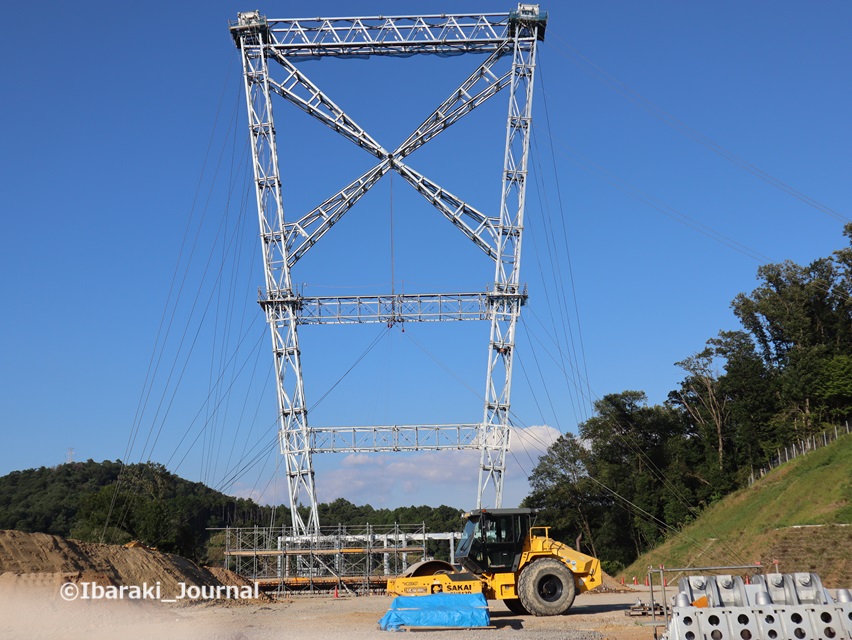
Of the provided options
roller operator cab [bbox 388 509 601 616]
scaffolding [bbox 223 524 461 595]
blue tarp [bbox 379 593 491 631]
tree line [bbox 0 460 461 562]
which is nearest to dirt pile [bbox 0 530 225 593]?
blue tarp [bbox 379 593 491 631]

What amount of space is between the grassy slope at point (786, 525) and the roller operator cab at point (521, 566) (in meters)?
9.98

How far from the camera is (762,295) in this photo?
203 ft

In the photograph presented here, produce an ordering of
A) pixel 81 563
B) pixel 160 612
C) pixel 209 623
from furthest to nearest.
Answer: pixel 81 563 < pixel 160 612 < pixel 209 623

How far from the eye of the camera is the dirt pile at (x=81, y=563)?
64.5ft

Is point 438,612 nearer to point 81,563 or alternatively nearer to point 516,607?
point 516,607

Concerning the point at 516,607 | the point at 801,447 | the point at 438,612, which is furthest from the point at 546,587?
the point at 801,447

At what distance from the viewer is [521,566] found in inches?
745

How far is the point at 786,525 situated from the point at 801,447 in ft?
62.5

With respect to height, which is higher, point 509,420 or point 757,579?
point 509,420

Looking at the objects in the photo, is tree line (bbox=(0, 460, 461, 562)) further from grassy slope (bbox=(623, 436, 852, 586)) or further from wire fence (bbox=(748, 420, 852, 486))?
wire fence (bbox=(748, 420, 852, 486))

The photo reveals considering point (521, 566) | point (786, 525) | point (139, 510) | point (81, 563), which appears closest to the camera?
point (521, 566)

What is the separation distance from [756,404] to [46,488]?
68.5 meters

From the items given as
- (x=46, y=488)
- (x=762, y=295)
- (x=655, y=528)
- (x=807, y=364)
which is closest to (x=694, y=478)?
(x=655, y=528)

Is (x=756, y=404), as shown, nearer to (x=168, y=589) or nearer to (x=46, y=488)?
(x=168, y=589)
